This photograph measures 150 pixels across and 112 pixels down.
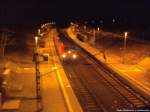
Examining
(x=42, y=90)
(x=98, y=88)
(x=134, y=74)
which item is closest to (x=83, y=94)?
(x=98, y=88)

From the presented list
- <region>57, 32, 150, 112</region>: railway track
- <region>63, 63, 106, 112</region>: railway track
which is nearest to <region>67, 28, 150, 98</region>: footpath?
<region>57, 32, 150, 112</region>: railway track

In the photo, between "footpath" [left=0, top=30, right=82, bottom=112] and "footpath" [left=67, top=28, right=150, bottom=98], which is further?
"footpath" [left=67, top=28, right=150, bottom=98]

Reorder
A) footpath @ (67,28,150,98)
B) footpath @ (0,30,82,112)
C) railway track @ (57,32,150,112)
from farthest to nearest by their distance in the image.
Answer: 1. footpath @ (67,28,150,98)
2. railway track @ (57,32,150,112)
3. footpath @ (0,30,82,112)

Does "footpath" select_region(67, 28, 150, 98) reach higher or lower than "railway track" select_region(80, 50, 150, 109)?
higher

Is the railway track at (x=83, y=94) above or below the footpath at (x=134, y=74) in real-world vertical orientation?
below

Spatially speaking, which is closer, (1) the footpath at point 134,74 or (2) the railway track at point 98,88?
(2) the railway track at point 98,88

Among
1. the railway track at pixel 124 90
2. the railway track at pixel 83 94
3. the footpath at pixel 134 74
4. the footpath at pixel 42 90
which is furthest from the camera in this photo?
the footpath at pixel 134 74

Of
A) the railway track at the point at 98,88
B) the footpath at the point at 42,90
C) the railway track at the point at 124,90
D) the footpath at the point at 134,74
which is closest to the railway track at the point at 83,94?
the railway track at the point at 98,88

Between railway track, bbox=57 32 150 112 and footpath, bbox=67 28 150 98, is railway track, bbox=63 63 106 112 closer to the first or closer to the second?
railway track, bbox=57 32 150 112

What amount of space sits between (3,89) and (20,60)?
17939mm

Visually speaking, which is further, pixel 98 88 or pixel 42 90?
pixel 98 88

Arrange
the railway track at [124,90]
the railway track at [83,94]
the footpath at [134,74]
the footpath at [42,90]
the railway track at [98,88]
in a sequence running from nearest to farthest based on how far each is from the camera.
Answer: the footpath at [42,90], the railway track at [83,94], the railway track at [98,88], the railway track at [124,90], the footpath at [134,74]

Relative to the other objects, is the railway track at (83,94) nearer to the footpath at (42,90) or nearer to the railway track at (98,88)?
the railway track at (98,88)

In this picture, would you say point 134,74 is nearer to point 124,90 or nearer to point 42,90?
point 124,90
